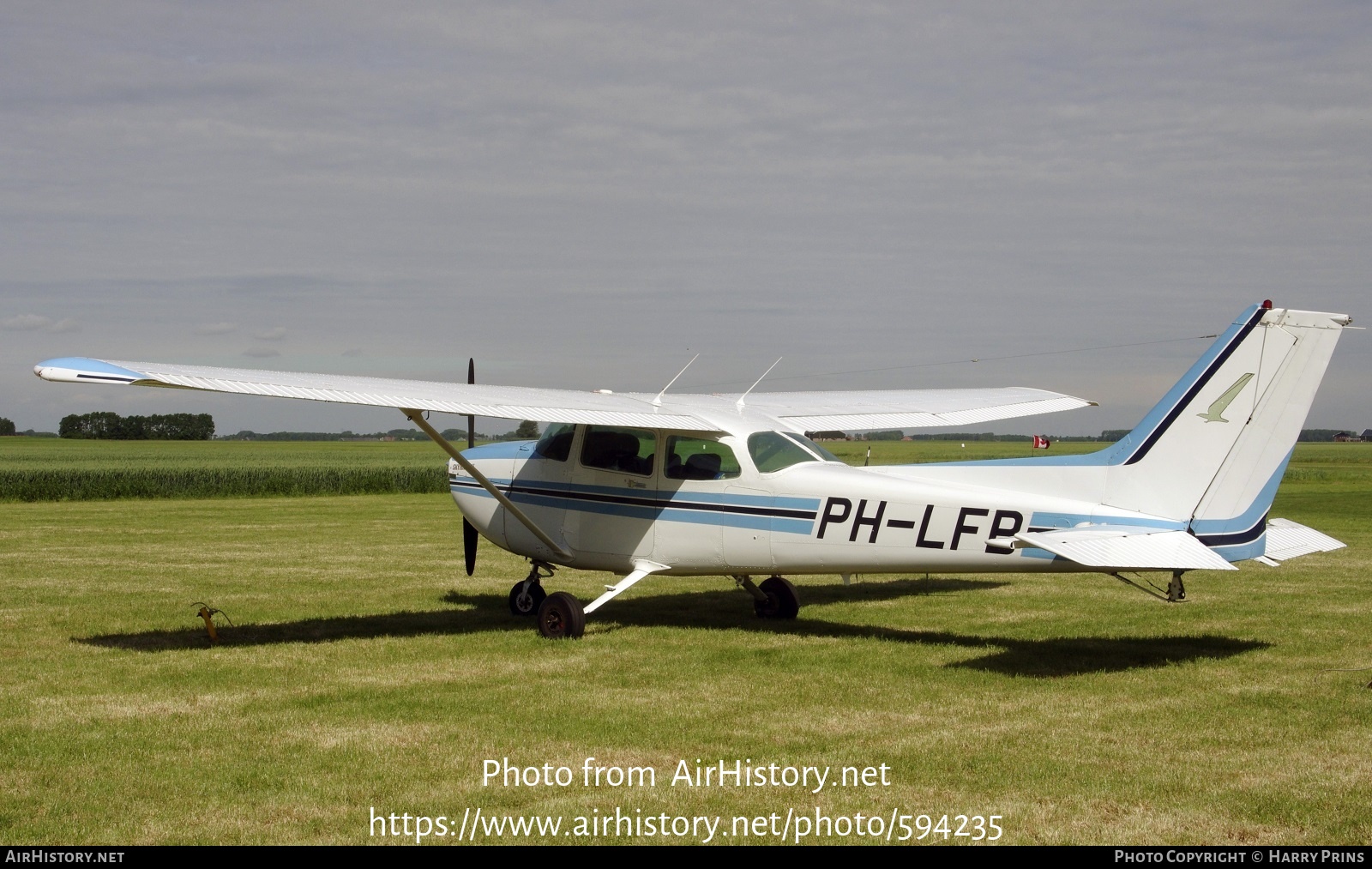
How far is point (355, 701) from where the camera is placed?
25.0ft

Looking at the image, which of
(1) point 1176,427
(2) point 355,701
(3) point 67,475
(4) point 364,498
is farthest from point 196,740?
(3) point 67,475

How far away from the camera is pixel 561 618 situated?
1007cm

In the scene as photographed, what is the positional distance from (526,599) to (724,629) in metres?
1.99

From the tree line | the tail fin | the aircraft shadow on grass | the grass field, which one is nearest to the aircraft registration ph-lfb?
the tail fin

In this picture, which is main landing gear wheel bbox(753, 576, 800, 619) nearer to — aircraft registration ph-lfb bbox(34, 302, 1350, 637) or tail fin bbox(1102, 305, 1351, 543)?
aircraft registration ph-lfb bbox(34, 302, 1350, 637)

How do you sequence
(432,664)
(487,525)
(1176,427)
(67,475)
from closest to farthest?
(1176,427)
(432,664)
(487,525)
(67,475)

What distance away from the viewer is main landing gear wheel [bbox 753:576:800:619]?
11391 millimetres

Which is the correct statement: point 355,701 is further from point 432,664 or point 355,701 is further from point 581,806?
point 581,806

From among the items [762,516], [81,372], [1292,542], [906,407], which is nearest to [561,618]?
[762,516]

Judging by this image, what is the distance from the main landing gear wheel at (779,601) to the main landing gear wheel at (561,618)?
2.12 m

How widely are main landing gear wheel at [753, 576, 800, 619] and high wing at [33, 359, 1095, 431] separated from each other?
5.23 feet

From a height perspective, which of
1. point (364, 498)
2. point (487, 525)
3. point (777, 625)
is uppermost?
point (487, 525)

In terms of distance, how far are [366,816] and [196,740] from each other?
6.21 feet

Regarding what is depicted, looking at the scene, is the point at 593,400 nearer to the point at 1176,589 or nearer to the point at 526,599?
the point at 526,599
